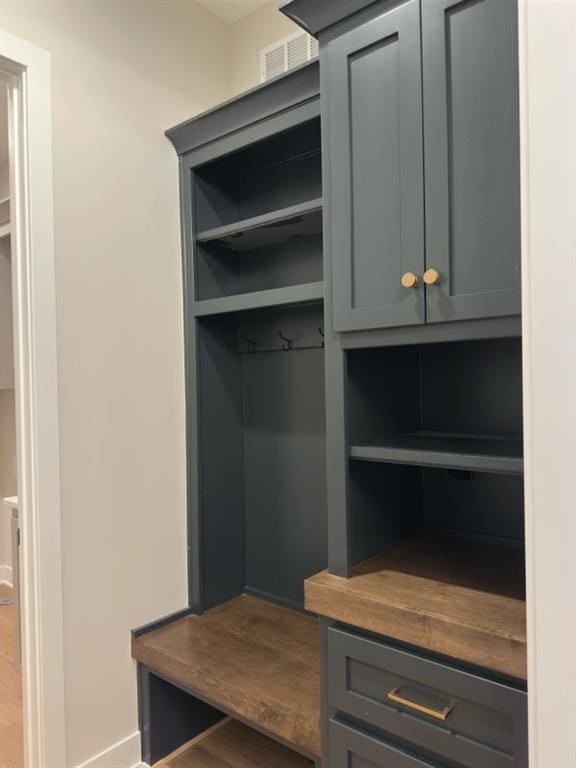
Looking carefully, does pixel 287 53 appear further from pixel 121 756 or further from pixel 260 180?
pixel 121 756

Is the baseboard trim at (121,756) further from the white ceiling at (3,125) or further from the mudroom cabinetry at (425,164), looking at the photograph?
the white ceiling at (3,125)

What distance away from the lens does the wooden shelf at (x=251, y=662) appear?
1503 millimetres

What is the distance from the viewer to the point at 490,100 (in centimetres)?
111

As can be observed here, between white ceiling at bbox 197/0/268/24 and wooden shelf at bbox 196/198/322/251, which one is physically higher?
white ceiling at bbox 197/0/268/24

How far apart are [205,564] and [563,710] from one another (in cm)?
156

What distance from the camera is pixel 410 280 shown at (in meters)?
1.20

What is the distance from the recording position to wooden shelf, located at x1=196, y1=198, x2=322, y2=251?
1.75 metres

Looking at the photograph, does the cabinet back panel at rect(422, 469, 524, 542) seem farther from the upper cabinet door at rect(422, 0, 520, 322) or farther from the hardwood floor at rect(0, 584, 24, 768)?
the hardwood floor at rect(0, 584, 24, 768)

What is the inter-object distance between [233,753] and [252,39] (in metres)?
2.86

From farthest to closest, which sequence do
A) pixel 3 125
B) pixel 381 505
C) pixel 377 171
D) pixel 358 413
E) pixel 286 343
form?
1. pixel 3 125
2. pixel 286 343
3. pixel 381 505
4. pixel 358 413
5. pixel 377 171

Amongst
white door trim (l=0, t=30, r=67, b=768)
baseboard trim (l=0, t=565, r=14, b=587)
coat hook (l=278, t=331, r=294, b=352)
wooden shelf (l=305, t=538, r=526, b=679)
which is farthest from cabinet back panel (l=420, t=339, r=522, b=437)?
baseboard trim (l=0, t=565, r=14, b=587)

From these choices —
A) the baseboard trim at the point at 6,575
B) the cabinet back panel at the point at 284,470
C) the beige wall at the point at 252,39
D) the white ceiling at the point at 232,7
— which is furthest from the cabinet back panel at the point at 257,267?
the baseboard trim at the point at 6,575

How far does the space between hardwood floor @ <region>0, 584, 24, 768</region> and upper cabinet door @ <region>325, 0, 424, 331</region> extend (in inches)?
77.2

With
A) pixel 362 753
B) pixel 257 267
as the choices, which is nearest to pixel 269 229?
pixel 257 267
